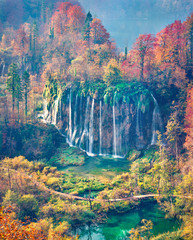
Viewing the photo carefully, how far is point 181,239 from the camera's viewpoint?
13641mm

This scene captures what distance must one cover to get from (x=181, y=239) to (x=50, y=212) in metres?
9.53

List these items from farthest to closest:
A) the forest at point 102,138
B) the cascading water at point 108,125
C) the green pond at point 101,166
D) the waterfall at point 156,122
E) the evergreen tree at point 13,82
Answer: the evergreen tree at point 13,82 → the cascading water at point 108,125 → the waterfall at point 156,122 → the green pond at point 101,166 → the forest at point 102,138

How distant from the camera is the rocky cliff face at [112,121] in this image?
28953mm

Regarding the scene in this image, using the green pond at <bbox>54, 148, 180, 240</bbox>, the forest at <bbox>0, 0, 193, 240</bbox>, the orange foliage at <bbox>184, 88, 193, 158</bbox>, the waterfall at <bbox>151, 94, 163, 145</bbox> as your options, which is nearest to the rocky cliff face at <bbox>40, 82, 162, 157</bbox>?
the waterfall at <bbox>151, 94, 163, 145</bbox>

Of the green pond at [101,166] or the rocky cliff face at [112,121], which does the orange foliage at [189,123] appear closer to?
the rocky cliff face at [112,121]

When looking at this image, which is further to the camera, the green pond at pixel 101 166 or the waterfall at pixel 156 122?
the waterfall at pixel 156 122

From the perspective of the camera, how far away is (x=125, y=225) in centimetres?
1653

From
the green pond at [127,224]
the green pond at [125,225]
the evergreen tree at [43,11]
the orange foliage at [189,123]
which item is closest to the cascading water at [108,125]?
the orange foliage at [189,123]

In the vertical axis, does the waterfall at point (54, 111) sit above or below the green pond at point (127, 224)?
above

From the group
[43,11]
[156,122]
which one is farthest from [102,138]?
[43,11]

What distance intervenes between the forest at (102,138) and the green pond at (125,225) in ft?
1.41

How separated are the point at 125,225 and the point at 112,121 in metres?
16.2

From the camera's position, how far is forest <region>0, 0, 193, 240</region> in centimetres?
1688

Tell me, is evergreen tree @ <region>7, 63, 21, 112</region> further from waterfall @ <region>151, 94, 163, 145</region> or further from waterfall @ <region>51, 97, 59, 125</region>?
waterfall @ <region>151, 94, 163, 145</region>
